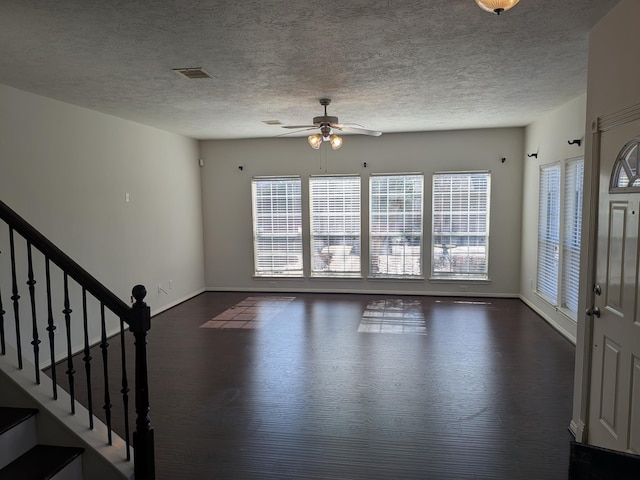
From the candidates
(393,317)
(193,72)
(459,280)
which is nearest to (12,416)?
(193,72)

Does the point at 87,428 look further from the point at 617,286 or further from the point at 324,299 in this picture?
the point at 324,299

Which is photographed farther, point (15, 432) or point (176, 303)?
point (176, 303)

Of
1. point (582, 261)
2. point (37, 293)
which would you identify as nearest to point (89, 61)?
point (37, 293)

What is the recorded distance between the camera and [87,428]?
2.28 m

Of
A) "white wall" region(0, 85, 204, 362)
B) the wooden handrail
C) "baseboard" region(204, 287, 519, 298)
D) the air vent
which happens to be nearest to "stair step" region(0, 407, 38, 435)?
the wooden handrail

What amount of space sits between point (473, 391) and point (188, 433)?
92.9 inches

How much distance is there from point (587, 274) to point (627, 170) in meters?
0.78

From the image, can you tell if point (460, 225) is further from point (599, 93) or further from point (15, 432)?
point (15, 432)

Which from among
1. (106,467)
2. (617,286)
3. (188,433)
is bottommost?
(188,433)

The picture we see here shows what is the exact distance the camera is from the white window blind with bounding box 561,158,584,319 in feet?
15.6

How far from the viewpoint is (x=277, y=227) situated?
791 cm

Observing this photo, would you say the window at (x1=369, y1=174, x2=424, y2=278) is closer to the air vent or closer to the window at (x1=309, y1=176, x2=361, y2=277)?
the window at (x1=309, y1=176, x2=361, y2=277)

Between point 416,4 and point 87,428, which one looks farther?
point 416,4

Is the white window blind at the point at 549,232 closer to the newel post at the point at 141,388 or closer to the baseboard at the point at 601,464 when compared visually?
the baseboard at the point at 601,464
